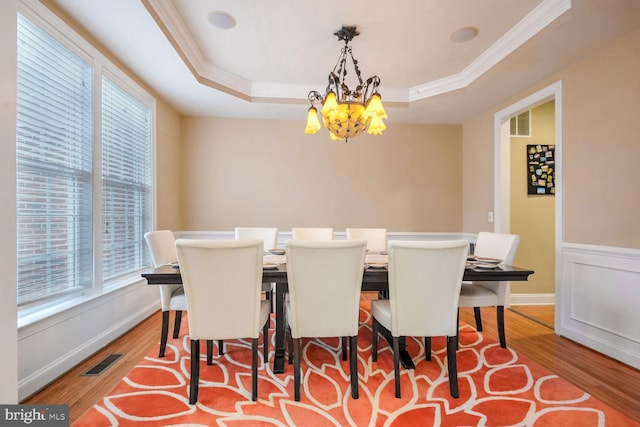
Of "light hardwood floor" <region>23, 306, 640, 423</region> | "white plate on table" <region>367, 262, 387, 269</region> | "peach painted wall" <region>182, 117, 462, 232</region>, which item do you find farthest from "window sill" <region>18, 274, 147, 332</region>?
"white plate on table" <region>367, 262, 387, 269</region>

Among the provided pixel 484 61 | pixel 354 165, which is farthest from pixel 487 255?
pixel 354 165

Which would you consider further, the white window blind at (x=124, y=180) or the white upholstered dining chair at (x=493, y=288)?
the white window blind at (x=124, y=180)

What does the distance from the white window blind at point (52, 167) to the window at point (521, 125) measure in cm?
Result: 439

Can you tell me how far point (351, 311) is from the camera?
1739mm

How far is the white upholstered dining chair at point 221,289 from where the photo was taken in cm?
158

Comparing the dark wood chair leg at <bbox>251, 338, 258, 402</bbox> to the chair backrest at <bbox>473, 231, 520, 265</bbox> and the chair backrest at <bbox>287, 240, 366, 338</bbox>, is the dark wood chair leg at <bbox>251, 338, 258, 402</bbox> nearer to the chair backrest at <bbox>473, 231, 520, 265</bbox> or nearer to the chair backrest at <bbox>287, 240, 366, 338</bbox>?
the chair backrest at <bbox>287, 240, 366, 338</bbox>

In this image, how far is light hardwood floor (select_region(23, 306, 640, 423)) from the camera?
1.73 metres

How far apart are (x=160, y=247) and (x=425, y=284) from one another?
6.61 ft

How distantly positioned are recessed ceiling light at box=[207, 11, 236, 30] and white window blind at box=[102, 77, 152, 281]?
1061 mm

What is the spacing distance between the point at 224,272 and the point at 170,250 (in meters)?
1.17

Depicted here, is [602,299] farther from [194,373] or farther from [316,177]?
[316,177]

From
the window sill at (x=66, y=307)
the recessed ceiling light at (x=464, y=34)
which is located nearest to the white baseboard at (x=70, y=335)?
the window sill at (x=66, y=307)

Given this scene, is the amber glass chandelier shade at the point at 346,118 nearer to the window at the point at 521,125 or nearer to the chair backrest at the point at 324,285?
the chair backrest at the point at 324,285

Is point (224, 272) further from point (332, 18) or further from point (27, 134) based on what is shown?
point (332, 18)
